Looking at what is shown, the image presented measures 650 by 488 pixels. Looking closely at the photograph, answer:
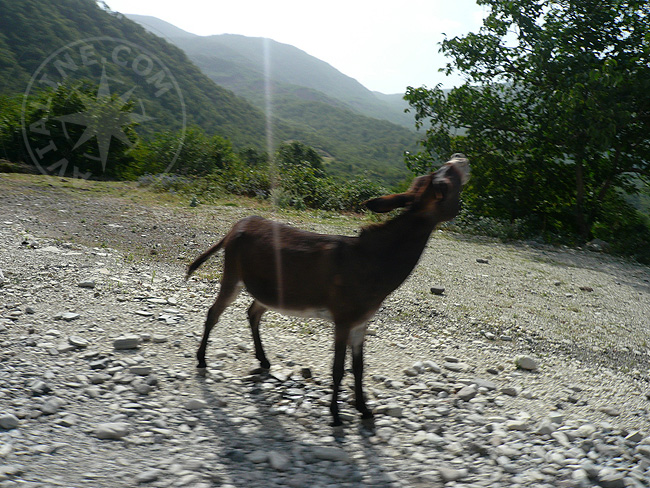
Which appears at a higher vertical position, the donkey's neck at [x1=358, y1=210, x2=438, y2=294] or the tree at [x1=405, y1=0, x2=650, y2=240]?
the tree at [x1=405, y1=0, x2=650, y2=240]

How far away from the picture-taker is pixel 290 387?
398cm

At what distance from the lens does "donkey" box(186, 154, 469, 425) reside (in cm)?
338

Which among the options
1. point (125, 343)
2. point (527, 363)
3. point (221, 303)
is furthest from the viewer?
point (527, 363)

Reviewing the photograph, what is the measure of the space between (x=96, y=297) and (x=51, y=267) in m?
1.31

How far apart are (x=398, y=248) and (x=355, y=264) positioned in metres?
0.34

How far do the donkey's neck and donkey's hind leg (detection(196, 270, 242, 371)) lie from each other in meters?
1.25

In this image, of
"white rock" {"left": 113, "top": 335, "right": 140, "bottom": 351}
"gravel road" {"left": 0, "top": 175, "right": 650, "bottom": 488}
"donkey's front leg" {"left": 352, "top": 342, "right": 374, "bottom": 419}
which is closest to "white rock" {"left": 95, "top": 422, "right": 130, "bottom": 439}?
"gravel road" {"left": 0, "top": 175, "right": 650, "bottom": 488}

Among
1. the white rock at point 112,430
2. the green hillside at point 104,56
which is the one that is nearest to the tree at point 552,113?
the white rock at point 112,430

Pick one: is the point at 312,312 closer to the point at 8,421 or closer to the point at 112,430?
the point at 112,430

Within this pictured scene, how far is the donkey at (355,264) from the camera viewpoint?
3381mm

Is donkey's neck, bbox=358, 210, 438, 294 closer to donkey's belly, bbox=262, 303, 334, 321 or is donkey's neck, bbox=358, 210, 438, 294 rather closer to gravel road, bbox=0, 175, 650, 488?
donkey's belly, bbox=262, 303, 334, 321

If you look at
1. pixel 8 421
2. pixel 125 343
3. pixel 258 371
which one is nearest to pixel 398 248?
pixel 258 371

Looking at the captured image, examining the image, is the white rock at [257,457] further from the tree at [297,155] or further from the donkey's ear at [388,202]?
the tree at [297,155]

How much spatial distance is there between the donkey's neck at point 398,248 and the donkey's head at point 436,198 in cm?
Answer: 8
